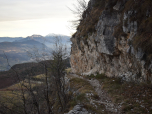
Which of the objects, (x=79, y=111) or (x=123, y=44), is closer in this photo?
(x=79, y=111)

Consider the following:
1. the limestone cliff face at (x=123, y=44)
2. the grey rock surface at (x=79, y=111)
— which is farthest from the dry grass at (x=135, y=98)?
the grey rock surface at (x=79, y=111)

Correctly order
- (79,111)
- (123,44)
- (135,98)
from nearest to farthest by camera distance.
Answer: (79,111) < (135,98) < (123,44)

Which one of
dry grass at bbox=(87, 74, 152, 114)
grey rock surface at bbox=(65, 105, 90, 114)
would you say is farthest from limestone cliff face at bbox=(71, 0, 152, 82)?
grey rock surface at bbox=(65, 105, 90, 114)

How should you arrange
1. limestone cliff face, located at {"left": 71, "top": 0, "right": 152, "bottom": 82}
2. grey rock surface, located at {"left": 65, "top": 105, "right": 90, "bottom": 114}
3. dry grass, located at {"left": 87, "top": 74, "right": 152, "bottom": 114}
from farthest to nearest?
1. limestone cliff face, located at {"left": 71, "top": 0, "right": 152, "bottom": 82}
2. grey rock surface, located at {"left": 65, "top": 105, "right": 90, "bottom": 114}
3. dry grass, located at {"left": 87, "top": 74, "right": 152, "bottom": 114}

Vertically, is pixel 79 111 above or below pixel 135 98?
below

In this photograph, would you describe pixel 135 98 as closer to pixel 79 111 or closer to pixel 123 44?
pixel 79 111

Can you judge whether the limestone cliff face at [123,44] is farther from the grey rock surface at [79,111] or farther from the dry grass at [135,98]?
the grey rock surface at [79,111]

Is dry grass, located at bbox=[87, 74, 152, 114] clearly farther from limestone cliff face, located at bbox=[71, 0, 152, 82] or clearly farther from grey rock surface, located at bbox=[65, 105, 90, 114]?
grey rock surface, located at bbox=[65, 105, 90, 114]

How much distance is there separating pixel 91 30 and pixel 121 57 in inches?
408

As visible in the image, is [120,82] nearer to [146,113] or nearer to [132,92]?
[132,92]

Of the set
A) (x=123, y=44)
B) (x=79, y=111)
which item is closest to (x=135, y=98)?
(x=79, y=111)

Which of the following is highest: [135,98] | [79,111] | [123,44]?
[123,44]

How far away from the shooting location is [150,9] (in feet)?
37.2

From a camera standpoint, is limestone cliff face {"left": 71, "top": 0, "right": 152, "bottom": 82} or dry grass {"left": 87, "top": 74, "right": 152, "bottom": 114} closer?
dry grass {"left": 87, "top": 74, "right": 152, "bottom": 114}
